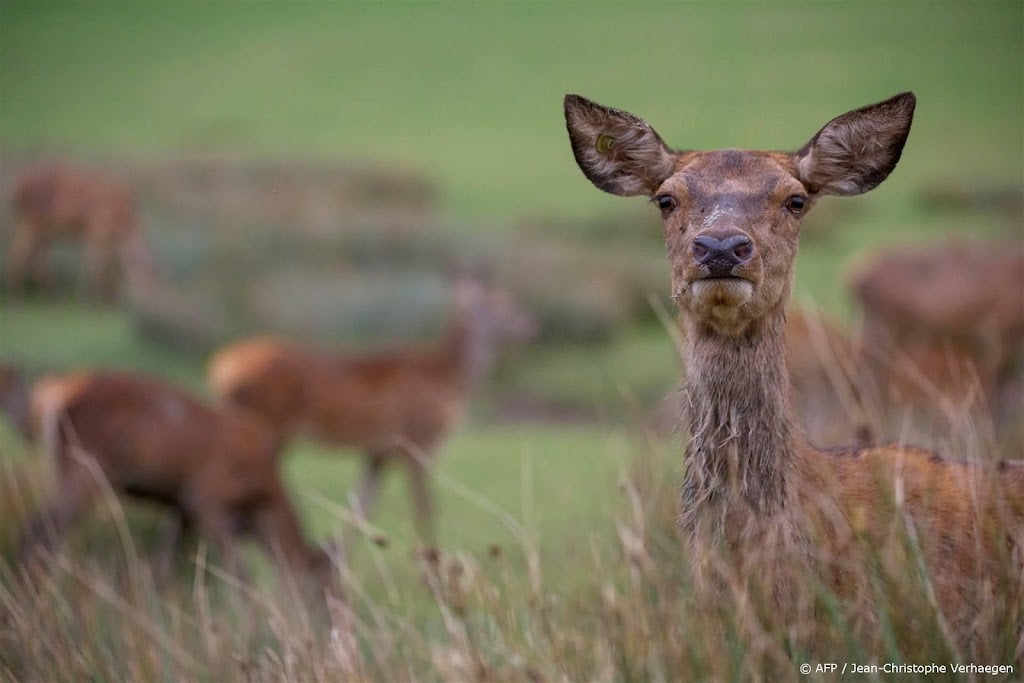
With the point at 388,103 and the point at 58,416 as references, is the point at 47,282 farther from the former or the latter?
the point at 58,416

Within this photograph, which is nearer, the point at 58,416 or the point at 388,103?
the point at 58,416

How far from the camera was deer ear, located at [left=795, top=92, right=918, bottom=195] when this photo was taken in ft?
9.14

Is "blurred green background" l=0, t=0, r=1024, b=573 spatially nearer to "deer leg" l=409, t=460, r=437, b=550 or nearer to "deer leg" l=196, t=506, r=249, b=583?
"deer leg" l=409, t=460, r=437, b=550

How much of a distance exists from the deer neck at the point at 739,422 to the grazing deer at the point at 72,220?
7.90m

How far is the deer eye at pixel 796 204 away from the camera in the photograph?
109 inches

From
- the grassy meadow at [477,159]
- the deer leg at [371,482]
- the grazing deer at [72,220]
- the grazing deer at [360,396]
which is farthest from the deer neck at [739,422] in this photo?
the grazing deer at [72,220]

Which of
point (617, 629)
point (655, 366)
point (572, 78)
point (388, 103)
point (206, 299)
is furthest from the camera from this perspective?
point (388, 103)

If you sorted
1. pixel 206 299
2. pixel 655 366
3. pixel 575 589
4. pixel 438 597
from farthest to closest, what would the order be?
pixel 206 299, pixel 655 366, pixel 575 589, pixel 438 597

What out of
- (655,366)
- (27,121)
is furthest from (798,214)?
(27,121)

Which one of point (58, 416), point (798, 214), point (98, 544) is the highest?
point (798, 214)

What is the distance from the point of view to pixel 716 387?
2748 mm

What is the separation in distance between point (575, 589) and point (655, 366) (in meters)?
5.48

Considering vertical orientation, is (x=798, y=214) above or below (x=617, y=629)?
above

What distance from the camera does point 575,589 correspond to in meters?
3.12
